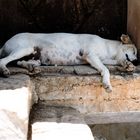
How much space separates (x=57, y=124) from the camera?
3916mm

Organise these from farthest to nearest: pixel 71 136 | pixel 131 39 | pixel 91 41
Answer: pixel 131 39, pixel 91 41, pixel 71 136

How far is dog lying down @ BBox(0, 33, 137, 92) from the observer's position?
483cm

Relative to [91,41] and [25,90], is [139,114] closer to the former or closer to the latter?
[91,41]

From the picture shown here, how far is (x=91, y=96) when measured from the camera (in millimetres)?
4680

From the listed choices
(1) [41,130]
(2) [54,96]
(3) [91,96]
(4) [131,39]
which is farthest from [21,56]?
(4) [131,39]

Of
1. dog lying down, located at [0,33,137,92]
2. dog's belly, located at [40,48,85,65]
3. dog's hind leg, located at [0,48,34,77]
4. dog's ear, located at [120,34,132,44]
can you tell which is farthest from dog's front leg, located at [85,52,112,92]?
dog's hind leg, located at [0,48,34,77]

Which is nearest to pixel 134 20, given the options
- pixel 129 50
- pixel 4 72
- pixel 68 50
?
pixel 129 50

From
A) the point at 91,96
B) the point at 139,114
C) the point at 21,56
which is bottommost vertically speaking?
the point at 139,114

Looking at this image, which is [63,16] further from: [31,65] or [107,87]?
[107,87]

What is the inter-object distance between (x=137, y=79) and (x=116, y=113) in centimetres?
46

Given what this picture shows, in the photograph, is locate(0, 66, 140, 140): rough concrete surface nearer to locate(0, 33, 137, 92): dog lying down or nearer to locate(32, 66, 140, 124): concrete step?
locate(32, 66, 140, 124): concrete step

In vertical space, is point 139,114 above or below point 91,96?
below

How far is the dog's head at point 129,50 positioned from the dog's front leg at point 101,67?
47cm

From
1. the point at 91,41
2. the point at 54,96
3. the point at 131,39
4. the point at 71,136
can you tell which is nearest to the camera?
the point at 71,136
